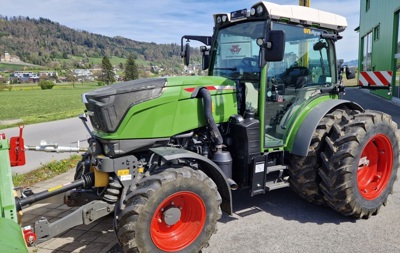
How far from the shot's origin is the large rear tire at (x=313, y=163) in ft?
13.9

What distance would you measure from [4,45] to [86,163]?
18896 centimetres

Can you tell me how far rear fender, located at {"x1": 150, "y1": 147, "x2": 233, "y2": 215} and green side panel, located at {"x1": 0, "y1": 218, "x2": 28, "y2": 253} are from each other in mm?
1348

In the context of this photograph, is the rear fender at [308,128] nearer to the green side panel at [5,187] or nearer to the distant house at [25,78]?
the green side panel at [5,187]

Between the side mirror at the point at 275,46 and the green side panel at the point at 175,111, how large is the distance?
667 mm

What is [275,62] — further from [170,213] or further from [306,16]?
[170,213]

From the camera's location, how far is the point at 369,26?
24719 millimetres

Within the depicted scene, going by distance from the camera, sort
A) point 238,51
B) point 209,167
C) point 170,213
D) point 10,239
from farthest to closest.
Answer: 1. point 238,51
2. point 209,167
3. point 170,213
4. point 10,239

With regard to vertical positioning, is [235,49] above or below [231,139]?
above

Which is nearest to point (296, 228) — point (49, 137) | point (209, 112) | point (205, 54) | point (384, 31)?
point (209, 112)

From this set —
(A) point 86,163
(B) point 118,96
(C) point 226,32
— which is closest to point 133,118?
(B) point 118,96

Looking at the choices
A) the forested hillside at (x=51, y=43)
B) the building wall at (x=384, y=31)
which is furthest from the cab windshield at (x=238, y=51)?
the forested hillside at (x=51, y=43)

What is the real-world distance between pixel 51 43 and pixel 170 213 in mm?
189445

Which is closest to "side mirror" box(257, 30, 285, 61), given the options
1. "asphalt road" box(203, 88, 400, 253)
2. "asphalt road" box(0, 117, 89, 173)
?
"asphalt road" box(203, 88, 400, 253)

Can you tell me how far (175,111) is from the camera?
12.1 ft
